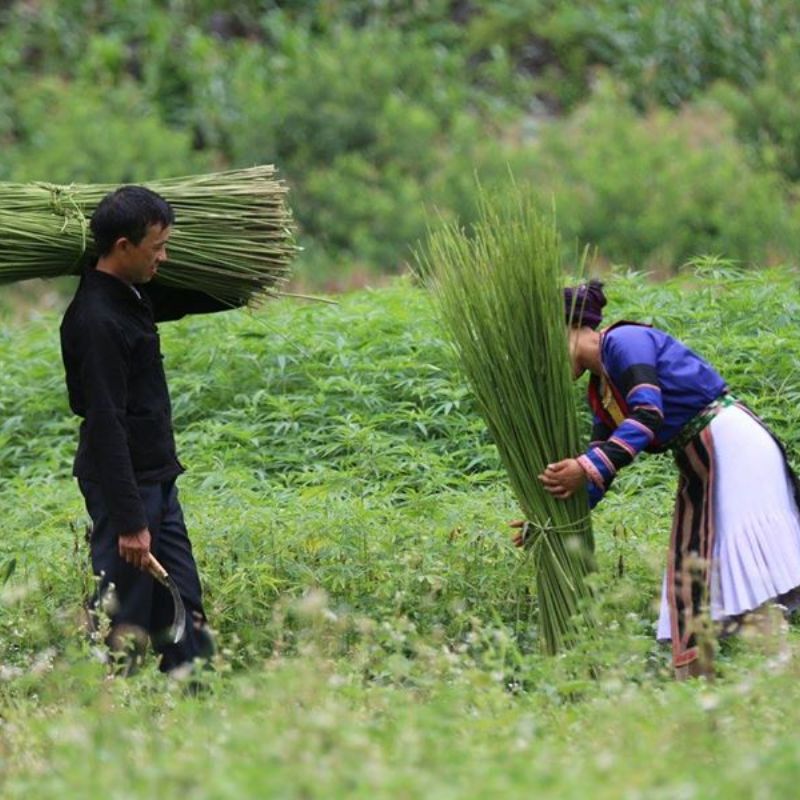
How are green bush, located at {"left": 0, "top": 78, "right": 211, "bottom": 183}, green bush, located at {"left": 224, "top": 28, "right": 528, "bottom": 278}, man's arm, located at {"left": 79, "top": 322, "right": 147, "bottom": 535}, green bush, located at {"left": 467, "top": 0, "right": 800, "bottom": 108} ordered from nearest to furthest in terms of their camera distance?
man's arm, located at {"left": 79, "top": 322, "right": 147, "bottom": 535} < green bush, located at {"left": 224, "top": 28, "right": 528, "bottom": 278} < green bush, located at {"left": 0, "top": 78, "right": 211, "bottom": 183} < green bush, located at {"left": 467, "top": 0, "right": 800, "bottom": 108}

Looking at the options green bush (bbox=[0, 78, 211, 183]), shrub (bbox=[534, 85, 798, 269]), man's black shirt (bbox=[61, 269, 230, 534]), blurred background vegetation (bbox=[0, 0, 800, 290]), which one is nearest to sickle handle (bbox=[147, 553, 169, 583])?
man's black shirt (bbox=[61, 269, 230, 534])

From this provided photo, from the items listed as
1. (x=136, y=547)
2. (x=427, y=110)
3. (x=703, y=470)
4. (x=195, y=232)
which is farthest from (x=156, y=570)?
(x=427, y=110)

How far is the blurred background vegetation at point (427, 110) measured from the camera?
1310cm

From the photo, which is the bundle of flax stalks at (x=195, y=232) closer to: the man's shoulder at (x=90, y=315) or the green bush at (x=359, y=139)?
the man's shoulder at (x=90, y=315)

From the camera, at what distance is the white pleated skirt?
4715mm

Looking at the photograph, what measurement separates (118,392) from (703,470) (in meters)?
1.53

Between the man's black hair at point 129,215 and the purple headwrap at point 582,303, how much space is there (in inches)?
41.1

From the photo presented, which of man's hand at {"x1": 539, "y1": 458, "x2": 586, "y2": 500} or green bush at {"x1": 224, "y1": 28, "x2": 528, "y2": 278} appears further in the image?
green bush at {"x1": 224, "y1": 28, "x2": 528, "y2": 278}

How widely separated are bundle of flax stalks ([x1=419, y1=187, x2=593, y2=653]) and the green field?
0.15 m

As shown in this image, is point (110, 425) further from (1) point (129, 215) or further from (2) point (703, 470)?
Result: (2) point (703, 470)

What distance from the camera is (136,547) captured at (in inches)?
181

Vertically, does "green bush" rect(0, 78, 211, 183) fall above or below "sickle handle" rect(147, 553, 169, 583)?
below

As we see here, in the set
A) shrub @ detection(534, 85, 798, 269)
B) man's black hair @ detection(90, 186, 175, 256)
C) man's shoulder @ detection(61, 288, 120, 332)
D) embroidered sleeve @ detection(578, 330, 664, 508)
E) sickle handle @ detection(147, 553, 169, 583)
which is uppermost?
man's black hair @ detection(90, 186, 175, 256)

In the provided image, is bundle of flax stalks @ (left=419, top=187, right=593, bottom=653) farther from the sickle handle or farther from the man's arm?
the sickle handle
